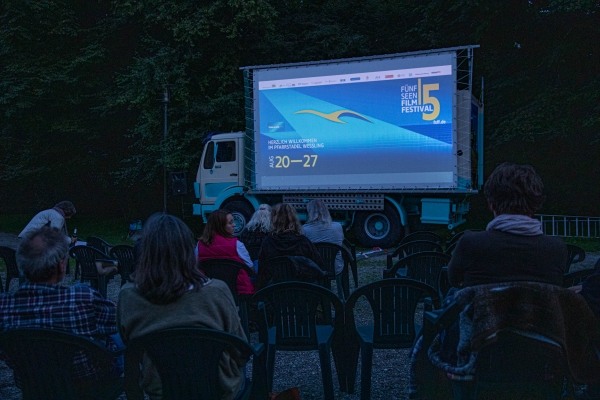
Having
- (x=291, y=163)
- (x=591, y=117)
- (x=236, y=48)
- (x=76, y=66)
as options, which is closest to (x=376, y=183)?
(x=291, y=163)

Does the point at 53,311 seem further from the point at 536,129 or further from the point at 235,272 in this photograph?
the point at 536,129

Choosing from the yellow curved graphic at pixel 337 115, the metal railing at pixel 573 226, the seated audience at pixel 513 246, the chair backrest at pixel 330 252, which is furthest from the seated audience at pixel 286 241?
the metal railing at pixel 573 226

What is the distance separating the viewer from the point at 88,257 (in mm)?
6500

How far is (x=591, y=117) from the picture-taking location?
1215 centimetres

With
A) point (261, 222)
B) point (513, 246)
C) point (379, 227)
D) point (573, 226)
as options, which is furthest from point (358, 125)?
point (513, 246)

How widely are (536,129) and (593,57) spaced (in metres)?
3.72

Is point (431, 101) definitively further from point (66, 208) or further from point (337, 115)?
point (66, 208)

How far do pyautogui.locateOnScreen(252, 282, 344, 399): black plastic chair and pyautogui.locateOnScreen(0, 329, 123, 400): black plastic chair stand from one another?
4.16ft

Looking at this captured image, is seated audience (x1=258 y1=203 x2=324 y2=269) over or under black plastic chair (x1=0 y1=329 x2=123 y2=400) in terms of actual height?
over

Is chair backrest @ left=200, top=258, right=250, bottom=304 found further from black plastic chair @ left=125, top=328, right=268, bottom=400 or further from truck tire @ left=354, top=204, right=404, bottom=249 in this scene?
truck tire @ left=354, top=204, right=404, bottom=249

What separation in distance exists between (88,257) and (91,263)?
0.08 metres

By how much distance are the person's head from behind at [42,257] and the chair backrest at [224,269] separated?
2.01 metres

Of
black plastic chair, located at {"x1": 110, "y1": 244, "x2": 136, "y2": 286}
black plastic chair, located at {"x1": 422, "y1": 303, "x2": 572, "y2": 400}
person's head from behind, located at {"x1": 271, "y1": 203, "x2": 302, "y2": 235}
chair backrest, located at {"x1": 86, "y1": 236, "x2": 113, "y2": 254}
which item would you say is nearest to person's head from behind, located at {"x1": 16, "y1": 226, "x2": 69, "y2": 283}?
black plastic chair, located at {"x1": 422, "y1": 303, "x2": 572, "y2": 400}

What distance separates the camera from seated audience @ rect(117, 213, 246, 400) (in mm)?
2432
